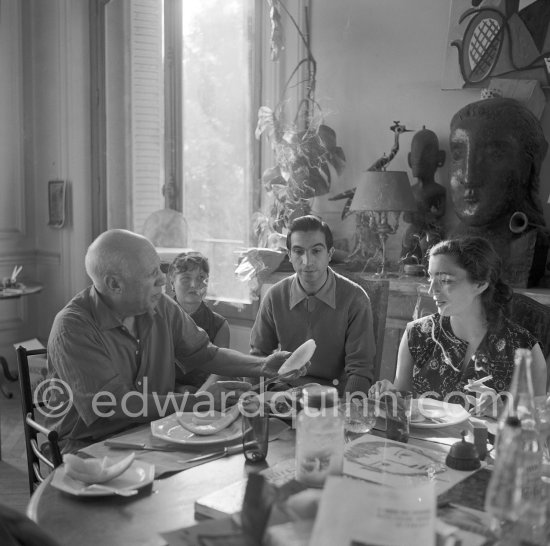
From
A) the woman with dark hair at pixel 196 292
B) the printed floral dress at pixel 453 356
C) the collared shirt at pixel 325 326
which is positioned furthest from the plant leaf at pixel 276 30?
the printed floral dress at pixel 453 356

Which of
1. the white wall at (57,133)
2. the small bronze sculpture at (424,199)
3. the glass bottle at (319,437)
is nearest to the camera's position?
the glass bottle at (319,437)

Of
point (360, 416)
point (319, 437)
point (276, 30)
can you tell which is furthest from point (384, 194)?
point (319, 437)

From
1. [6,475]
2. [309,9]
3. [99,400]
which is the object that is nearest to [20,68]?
[309,9]

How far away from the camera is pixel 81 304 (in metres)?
2.10

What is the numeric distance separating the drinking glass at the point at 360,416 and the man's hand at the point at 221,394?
0.34 m

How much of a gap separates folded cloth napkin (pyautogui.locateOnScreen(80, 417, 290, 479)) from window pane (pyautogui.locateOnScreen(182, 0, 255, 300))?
2.92 metres

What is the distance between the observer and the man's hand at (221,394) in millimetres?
1898

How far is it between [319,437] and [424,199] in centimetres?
246

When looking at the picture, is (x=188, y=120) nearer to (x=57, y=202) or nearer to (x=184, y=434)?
(x=57, y=202)

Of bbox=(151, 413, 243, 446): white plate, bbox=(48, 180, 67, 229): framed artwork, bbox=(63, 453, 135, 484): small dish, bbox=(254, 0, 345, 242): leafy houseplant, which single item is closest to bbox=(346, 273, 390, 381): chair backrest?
bbox=(151, 413, 243, 446): white plate

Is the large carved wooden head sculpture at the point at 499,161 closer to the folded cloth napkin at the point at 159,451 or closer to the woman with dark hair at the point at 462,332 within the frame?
the woman with dark hair at the point at 462,332

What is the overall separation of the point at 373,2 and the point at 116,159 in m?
2.12

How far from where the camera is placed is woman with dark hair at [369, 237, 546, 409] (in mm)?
2234

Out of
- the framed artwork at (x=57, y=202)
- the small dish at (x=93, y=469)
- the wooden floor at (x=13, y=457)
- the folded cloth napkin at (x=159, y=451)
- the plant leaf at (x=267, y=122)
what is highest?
the plant leaf at (x=267, y=122)
